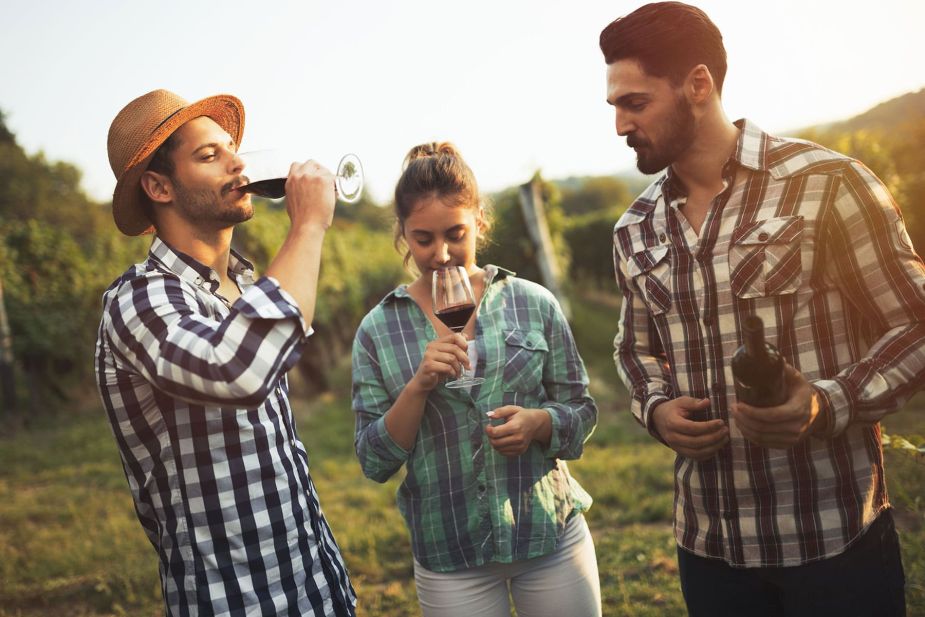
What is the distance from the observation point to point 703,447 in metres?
2.04

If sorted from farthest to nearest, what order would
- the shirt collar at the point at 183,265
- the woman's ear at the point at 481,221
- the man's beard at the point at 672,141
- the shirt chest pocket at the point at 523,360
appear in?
the woman's ear at the point at 481,221 → the shirt chest pocket at the point at 523,360 → the man's beard at the point at 672,141 → the shirt collar at the point at 183,265

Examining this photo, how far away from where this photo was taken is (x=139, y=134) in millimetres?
2072

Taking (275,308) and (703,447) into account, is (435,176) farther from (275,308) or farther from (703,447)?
(703,447)

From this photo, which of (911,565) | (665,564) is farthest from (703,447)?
→ (665,564)

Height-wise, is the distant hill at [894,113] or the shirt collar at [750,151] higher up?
the distant hill at [894,113]

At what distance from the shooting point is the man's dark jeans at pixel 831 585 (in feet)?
6.39

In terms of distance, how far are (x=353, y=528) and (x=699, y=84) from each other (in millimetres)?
4697

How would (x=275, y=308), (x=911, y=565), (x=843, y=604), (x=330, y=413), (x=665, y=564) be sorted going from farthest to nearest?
1. (x=330, y=413)
2. (x=665, y=564)
3. (x=911, y=565)
4. (x=843, y=604)
5. (x=275, y=308)

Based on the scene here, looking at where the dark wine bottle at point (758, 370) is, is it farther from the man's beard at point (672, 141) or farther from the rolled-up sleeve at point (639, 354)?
the man's beard at point (672, 141)

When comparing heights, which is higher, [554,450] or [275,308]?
[275,308]

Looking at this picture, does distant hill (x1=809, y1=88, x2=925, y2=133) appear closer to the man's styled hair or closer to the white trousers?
the man's styled hair

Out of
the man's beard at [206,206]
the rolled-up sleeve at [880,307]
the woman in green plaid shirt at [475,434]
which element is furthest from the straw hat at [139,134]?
the rolled-up sleeve at [880,307]

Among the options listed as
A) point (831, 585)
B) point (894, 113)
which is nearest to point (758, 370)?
point (831, 585)

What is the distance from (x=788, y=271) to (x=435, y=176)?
1177mm
